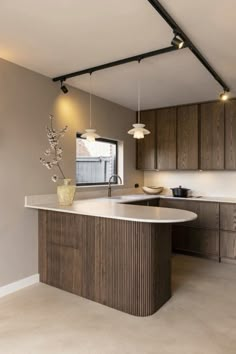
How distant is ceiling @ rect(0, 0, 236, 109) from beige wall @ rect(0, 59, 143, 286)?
23 centimetres

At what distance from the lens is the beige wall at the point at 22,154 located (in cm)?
290

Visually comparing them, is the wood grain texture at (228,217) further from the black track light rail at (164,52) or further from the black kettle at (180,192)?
the black track light rail at (164,52)

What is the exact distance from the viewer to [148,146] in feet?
16.5

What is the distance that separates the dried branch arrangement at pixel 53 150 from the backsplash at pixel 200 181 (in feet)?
7.61

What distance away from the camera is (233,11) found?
1.97 meters

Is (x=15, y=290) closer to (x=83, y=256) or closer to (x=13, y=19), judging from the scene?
(x=83, y=256)

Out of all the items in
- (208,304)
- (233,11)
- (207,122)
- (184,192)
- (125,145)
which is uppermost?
(233,11)

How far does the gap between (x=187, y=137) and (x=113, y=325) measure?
10.7 feet

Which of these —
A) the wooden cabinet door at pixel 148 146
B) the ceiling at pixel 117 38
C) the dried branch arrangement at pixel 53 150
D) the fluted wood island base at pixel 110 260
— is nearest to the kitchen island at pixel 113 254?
the fluted wood island base at pixel 110 260

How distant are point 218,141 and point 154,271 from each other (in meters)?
2.66

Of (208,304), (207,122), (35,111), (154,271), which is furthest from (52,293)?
(207,122)

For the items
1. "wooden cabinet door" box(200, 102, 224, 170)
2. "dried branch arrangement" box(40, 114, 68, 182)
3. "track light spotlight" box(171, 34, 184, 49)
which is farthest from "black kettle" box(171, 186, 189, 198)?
"track light spotlight" box(171, 34, 184, 49)

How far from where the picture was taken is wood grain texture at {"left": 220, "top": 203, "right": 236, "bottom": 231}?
397 cm

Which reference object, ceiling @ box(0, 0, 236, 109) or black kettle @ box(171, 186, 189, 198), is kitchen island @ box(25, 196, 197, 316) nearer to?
ceiling @ box(0, 0, 236, 109)
